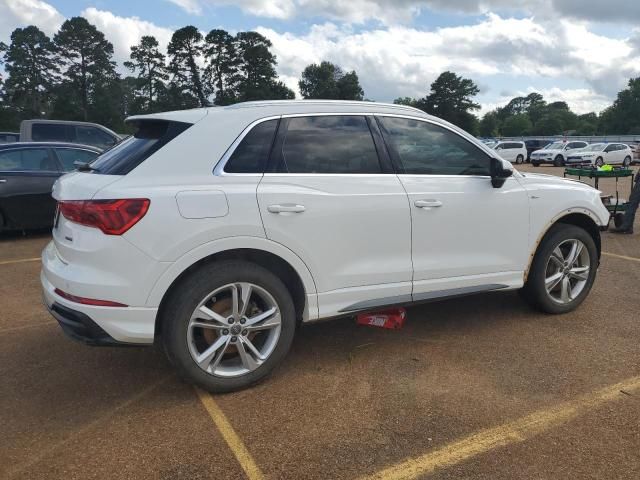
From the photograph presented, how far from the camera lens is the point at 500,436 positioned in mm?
2736

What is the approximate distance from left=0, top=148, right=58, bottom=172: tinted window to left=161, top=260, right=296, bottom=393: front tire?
6.34 metres

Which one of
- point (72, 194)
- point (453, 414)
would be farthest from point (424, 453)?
point (72, 194)

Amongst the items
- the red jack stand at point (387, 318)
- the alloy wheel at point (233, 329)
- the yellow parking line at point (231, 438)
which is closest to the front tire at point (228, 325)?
the alloy wheel at point (233, 329)

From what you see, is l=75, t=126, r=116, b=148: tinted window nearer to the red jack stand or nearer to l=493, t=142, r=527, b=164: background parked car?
the red jack stand

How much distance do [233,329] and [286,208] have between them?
80 cm

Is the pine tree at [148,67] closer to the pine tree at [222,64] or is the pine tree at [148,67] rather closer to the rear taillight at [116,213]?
the pine tree at [222,64]

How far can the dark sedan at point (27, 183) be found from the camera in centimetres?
773

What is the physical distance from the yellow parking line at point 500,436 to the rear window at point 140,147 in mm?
2136

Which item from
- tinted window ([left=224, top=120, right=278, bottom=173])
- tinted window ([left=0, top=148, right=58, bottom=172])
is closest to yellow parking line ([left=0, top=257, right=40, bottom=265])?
tinted window ([left=0, top=148, right=58, bottom=172])

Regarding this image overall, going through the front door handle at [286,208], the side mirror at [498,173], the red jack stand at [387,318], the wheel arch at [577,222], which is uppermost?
the side mirror at [498,173]

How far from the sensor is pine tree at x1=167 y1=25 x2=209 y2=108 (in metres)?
76.5

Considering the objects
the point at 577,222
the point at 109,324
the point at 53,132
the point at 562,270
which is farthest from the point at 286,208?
the point at 53,132

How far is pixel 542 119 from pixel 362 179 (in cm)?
11585

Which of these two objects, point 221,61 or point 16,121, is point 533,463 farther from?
point 221,61
